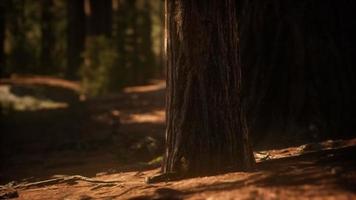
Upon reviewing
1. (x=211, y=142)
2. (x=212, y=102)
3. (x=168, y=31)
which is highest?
(x=168, y=31)

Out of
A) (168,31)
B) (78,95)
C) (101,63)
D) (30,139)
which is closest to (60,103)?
(78,95)

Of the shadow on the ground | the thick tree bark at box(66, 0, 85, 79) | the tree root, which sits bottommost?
the shadow on the ground

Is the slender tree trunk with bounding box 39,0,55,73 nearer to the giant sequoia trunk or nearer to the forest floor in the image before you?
the forest floor

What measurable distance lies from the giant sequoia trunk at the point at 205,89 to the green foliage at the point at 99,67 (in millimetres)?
14816

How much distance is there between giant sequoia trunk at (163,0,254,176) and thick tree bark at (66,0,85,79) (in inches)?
Result: 708

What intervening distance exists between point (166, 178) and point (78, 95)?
14.5 meters

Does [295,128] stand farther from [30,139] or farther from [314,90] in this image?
[30,139]

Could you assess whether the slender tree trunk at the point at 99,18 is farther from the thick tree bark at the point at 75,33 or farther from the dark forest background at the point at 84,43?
the thick tree bark at the point at 75,33

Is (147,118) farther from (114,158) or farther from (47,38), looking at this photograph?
(47,38)

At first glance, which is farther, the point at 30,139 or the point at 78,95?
the point at 78,95

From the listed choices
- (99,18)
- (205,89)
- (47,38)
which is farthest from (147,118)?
(47,38)

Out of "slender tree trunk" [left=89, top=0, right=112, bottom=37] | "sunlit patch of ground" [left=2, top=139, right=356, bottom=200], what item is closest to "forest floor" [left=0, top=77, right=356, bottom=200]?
"sunlit patch of ground" [left=2, top=139, right=356, bottom=200]

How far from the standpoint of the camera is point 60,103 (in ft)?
60.0

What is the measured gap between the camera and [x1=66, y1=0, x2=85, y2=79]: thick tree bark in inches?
906
